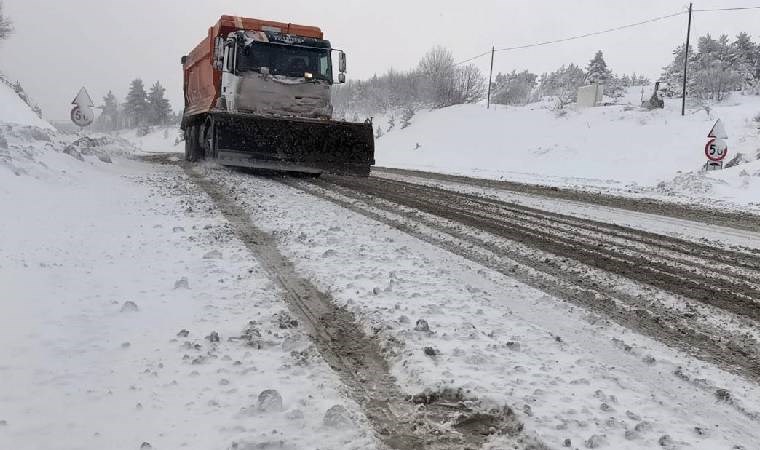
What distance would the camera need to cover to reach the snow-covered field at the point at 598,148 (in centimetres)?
1364

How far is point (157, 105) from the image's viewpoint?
9450 cm

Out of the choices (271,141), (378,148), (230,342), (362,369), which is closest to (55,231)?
(230,342)

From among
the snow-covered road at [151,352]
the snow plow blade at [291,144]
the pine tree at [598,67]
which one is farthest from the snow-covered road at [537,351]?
the pine tree at [598,67]

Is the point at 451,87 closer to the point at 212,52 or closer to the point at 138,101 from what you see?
the point at 212,52

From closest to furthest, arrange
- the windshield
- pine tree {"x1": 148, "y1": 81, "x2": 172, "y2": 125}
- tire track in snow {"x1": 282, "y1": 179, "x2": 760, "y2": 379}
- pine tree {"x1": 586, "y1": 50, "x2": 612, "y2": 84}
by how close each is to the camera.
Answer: tire track in snow {"x1": 282, "y1": 179, "x2": 760, "y2": 379} < the windshield < pine tree {"x1": 586, "y1": 50, "x2": 612, "y2": 84} < pine tree {"x1": 148, "y1": 81, "x2": 172, "y2": 125}

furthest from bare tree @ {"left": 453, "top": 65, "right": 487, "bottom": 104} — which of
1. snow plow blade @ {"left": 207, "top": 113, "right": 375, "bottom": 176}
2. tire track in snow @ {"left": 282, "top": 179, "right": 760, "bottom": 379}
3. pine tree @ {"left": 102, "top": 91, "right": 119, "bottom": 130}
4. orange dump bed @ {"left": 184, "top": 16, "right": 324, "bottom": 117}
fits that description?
pine tree @ {"left": 102, "top": 91, "right": 119, "bottom": 130}

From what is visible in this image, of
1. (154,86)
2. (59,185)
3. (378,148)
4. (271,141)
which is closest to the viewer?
(59,185)

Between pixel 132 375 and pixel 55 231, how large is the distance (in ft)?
10.7

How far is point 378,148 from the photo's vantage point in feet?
119

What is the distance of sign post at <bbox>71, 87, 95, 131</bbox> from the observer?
18.0m

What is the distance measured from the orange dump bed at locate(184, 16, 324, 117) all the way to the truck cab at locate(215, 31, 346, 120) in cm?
54

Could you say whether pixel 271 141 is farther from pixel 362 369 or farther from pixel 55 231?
pixel 362 369

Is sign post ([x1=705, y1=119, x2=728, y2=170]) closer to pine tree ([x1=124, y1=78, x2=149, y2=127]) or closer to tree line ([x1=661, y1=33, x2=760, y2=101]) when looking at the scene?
tree line ([x1=661, y1=33, x2=760, y2=101])

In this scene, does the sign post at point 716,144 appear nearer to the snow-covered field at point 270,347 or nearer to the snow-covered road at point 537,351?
the snow-covered road at point 537,351
